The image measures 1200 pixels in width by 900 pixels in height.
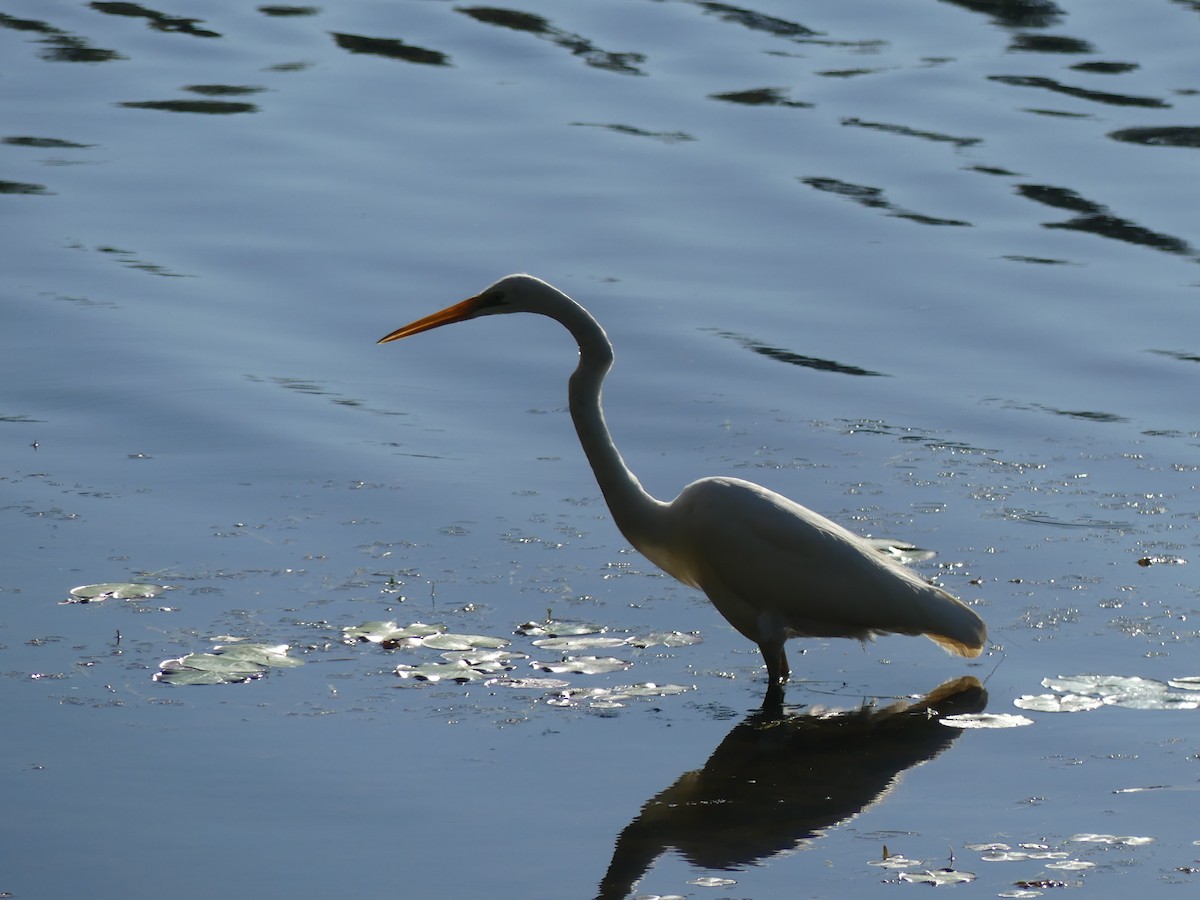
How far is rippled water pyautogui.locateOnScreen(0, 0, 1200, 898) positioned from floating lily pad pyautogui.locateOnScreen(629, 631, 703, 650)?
0.13 m

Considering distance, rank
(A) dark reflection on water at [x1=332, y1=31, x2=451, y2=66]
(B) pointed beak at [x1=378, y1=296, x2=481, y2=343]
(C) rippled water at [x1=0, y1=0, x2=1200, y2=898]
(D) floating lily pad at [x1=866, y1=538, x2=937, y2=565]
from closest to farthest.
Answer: (C) rippled water at [x1=0, y1=0, x2=1200, y2=898], (B) pointed beak at [x1=378, y1=296, x2=481, y2=343], (D) floating lily pad at [x1=866, y1=538, x2=937, y2=565], (A) dark reflection on water at [x1=332, y1=31, x2=451, y2=66]

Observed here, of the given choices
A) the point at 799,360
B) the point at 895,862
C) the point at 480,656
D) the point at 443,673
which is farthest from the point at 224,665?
the point at 799,360

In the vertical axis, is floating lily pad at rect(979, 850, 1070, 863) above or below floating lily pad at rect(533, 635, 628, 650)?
above

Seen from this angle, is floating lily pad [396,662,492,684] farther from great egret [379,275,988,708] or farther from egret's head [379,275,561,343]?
egret's head [379,275,561,343]

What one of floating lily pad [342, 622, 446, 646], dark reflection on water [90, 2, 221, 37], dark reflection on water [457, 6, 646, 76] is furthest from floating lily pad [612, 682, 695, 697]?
dark reflection on water [90, 2, 221, 37]

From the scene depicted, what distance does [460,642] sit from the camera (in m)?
5.94

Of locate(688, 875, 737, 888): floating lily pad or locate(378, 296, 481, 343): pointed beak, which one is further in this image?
locate(378, 296, 481, 343): pointed beak

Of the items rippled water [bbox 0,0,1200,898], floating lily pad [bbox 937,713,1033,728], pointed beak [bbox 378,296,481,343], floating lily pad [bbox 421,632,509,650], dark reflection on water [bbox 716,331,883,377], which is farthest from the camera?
dark reflection on water [bbox 716,331,883,377]

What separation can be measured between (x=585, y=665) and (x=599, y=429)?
2.68 feet

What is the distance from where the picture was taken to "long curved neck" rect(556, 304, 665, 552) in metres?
6.11

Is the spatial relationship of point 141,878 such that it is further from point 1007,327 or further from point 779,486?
point 1007,327

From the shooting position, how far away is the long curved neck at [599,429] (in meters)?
6.11

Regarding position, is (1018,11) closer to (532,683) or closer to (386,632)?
(386,632)

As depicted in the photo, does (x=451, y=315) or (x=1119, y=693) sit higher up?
(x=451, y=315)
